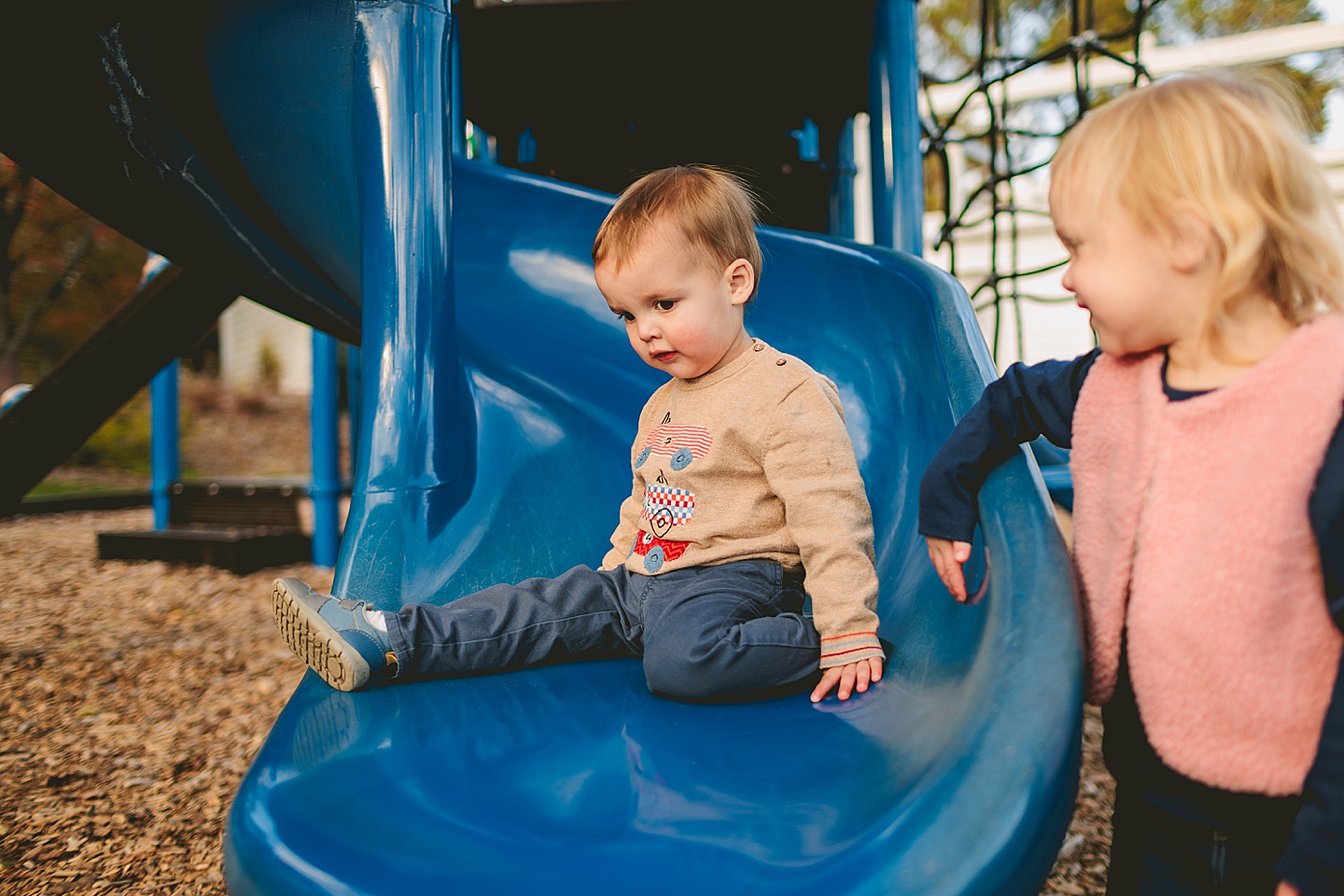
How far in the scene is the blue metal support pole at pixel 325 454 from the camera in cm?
326

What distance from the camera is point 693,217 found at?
121cm

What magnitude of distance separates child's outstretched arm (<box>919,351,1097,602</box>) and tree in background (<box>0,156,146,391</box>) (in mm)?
6110

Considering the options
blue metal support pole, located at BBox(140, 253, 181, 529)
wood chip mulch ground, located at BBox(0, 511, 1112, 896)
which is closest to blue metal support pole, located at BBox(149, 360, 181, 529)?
blue metal support pole, located at BBox(140, 253, 181, 529)

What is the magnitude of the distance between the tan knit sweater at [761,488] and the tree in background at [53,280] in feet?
18.7

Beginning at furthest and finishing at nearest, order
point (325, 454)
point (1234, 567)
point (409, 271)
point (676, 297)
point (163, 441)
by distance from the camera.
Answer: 1. point (163, 441)
2. point (325, 454)
3. point (409, 271)
4. point (676, 297)
5. point (1234, 567)

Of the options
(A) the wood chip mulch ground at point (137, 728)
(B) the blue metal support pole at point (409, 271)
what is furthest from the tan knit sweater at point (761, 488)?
(A) the wood chip mulch ground at point (137, 728)

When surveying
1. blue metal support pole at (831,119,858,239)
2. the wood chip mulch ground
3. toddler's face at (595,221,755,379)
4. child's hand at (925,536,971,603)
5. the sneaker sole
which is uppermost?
blue metal support pole at (831,119,858,239)

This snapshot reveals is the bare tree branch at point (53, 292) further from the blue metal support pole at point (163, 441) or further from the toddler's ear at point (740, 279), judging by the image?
the toddler's ear at point (740, 279)

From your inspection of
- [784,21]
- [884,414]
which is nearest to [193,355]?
[784,21]

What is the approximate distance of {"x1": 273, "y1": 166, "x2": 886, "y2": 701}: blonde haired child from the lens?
1007mm

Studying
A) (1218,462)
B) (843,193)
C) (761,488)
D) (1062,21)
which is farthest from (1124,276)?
(1062,21)

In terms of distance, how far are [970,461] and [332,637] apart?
26.2 inches

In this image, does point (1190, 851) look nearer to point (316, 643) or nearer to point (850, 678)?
point (850, 678)

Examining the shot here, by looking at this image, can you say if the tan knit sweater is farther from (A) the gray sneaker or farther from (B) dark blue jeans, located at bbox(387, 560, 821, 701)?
(A) the gray sneaker
